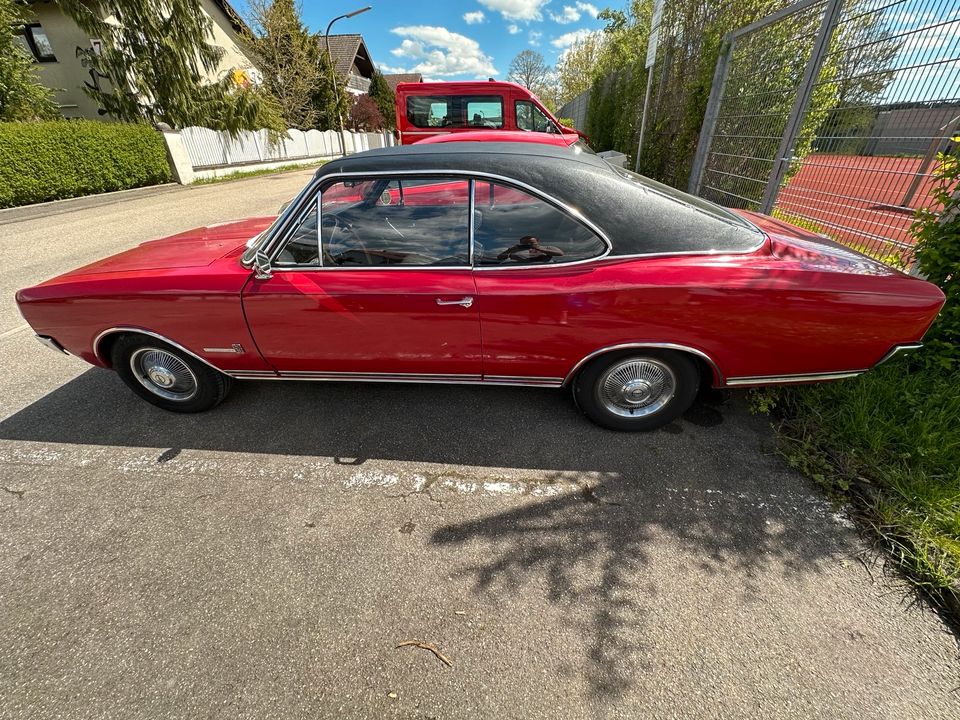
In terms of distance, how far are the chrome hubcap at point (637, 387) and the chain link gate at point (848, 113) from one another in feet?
7.81

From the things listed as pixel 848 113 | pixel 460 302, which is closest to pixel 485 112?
pixel 848 113

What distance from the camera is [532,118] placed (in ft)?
29.9

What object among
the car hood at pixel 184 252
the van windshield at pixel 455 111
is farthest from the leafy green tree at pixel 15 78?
the car hood at pixel 184 252

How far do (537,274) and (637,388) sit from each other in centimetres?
93

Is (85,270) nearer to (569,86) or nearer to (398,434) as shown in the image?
(398,434)

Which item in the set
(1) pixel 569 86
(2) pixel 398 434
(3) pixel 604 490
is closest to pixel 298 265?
(2) pixel 398 434

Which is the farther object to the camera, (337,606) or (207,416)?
(207,416)

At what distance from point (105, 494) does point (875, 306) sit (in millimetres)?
4098

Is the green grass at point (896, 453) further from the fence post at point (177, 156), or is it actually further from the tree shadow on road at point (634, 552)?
the fence post at point (177, 156)

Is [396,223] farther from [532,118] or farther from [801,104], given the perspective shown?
[532,118]

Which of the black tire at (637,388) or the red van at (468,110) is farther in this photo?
the red van at (468,110)

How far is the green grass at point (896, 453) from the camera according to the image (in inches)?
76.5

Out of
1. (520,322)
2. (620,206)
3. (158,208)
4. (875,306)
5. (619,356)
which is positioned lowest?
(158,208)

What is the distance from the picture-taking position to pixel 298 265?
2430 millimetres
